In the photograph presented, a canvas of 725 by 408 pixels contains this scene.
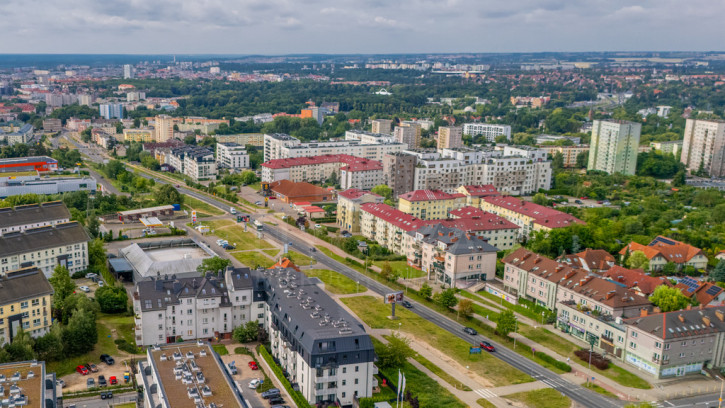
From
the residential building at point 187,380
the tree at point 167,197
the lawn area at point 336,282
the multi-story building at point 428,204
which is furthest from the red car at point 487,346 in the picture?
the tree at point 167,197

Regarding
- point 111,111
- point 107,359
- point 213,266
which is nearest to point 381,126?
point 111,111

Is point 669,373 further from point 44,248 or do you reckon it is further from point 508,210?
point 44,248

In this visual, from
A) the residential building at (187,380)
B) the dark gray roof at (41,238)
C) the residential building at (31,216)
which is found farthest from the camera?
the residential building at (31,216)

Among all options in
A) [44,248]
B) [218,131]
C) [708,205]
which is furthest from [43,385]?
[218,131]

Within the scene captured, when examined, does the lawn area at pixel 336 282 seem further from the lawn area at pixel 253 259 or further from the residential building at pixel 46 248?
the residential building at pixel 46 248

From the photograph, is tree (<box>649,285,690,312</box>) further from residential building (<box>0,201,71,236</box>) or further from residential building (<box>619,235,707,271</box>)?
residential building (<box>0,201,71,236</box>)

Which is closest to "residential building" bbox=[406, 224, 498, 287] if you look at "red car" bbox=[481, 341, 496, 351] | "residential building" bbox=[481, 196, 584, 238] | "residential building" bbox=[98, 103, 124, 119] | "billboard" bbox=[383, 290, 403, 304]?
"billboard" bbox=[383, 290, 403, 304]
